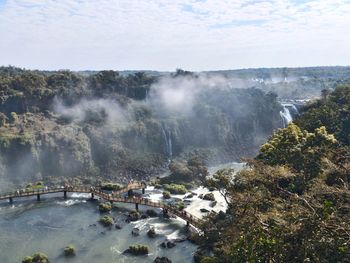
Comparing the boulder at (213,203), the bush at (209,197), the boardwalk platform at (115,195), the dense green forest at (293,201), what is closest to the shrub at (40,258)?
the dense green forest at (293,201)

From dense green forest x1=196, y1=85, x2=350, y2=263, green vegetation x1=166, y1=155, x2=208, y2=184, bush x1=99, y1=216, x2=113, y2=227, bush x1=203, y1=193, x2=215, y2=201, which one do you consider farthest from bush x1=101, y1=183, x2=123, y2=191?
dense green forest x1=196, y1=85, x2=350, y2=263

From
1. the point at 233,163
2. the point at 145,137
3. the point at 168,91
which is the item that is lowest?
the point at 233,163

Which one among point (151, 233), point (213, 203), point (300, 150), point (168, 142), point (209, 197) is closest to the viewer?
point (300, 150)

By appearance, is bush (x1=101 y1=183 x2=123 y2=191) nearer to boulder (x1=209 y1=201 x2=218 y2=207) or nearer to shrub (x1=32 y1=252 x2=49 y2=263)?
boulder (x1=209 y1=201 x2=218 y2=207)

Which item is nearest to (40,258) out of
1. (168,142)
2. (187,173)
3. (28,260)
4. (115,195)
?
(28,260)

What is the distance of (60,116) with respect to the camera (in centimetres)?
9319

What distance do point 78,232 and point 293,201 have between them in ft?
109

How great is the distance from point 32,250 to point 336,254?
126 feet

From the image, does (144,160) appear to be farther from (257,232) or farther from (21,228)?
(257,232)

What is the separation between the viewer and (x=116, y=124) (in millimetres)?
96625

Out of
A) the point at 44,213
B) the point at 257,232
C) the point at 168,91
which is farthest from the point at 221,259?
the point at 168,91

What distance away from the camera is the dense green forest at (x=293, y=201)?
14727mm

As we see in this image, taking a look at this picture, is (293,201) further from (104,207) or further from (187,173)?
(187,173)

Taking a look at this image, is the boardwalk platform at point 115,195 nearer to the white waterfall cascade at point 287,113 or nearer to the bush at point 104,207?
the bush at point 104,207
